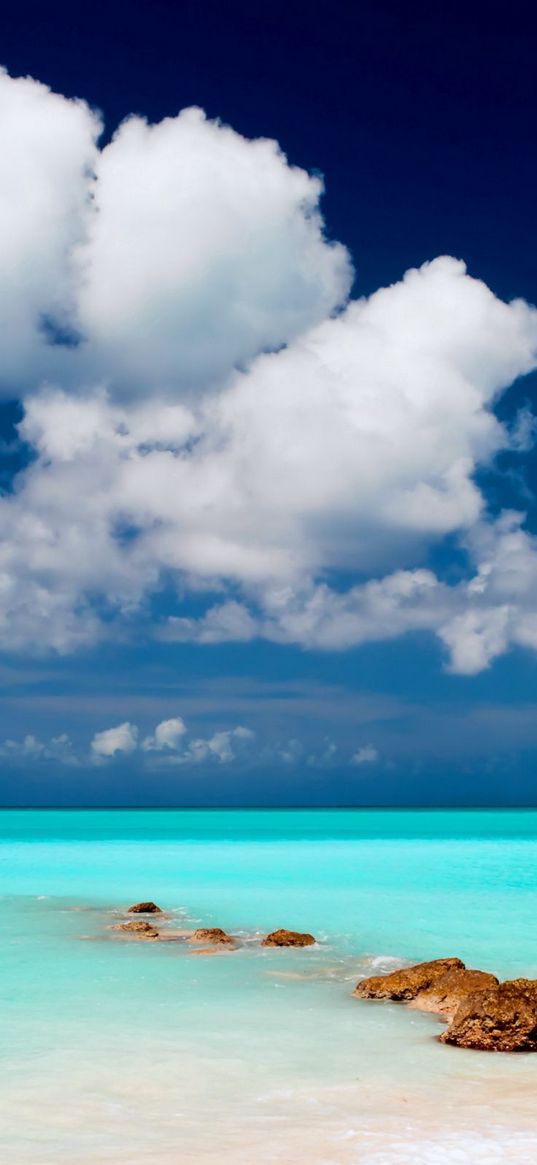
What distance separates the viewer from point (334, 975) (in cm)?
1716

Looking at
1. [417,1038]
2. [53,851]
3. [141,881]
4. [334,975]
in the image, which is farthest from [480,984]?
[53,851]

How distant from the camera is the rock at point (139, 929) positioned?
21.1 m

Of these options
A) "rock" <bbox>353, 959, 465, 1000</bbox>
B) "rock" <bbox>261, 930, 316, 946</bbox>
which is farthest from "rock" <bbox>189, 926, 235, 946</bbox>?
"rock" <bbox>353, 959, 465, 1000</bbox>

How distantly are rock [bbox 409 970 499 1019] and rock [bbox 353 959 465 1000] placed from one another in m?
0.16

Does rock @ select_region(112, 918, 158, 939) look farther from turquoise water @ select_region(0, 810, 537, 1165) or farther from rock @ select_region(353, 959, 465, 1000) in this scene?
rock @ select_region(353, 959, 465, 1000)

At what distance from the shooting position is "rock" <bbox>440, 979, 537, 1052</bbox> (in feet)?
39.5

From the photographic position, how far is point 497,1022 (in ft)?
40.0

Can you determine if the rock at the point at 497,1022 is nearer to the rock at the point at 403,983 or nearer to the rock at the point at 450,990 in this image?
the rock at the point at 450,990

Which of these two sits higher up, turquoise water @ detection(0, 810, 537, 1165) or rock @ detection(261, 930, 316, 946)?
rock @ detection(261, 930, 316, 946)

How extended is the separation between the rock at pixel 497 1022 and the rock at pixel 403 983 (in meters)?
2.37

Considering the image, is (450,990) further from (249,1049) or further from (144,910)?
(144,910)

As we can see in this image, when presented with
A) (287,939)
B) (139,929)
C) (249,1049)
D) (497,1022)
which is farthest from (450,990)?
(139,929)

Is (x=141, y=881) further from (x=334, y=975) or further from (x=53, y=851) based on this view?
(x=53, y=851)

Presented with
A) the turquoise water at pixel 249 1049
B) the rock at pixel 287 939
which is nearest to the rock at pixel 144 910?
the turquoise water at pixel 249 1049
